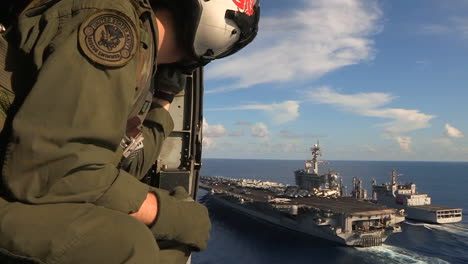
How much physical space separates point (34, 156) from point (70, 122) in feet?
0.51

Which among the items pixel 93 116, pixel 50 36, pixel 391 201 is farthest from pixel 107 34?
pixel 391 201

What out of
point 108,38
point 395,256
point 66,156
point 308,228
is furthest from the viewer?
point 308,228

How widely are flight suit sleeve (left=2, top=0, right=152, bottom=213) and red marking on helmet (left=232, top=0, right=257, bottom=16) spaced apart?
101 cm

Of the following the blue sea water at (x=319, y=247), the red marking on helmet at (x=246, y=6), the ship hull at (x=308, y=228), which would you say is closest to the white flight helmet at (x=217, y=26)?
the red marking on helmet at (x=246, y=6)

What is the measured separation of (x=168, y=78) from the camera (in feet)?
9.21

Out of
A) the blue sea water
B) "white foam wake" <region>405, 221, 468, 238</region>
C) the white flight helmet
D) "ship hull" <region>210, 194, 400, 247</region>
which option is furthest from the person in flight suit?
"white foam wake" <region>405, 221, 468, 238</region>

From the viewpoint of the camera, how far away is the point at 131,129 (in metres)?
2.17

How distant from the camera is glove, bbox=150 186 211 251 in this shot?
1500 mm

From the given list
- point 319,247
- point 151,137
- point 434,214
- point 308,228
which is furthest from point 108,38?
point 434,214

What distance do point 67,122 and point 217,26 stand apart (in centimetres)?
123

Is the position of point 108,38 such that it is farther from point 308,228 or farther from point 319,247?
point 308,228

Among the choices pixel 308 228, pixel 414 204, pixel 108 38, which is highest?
pixel 108 38

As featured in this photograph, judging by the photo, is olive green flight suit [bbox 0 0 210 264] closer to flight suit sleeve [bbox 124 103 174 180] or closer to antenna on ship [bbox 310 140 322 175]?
flight suit sleeve [bbox 124 103 174 180]

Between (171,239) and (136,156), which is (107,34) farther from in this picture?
(136,156)
